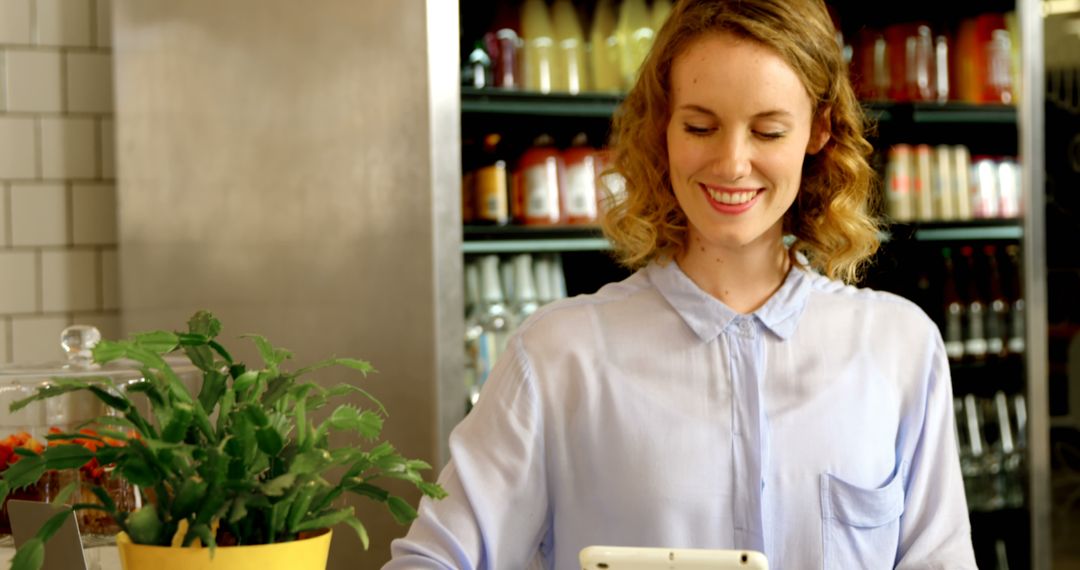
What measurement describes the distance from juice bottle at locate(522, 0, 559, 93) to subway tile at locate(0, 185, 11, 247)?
4.08 feet

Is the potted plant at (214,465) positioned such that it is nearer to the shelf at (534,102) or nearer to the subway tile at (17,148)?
the shelf at (534,102)

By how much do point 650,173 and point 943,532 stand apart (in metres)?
0.56

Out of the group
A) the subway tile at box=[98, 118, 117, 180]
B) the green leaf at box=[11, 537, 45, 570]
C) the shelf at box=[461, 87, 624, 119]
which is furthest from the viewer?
the subway tile at box=[98, 118, 117, 180]

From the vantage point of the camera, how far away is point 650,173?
172 cm

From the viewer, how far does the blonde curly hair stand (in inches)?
63.3

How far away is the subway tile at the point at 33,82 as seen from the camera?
3148 millimetres

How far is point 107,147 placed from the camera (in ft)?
10.7

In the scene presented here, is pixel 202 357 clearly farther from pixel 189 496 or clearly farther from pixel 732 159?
pixel 732 159

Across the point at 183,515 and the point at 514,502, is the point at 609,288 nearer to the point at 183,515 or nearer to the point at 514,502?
the point at 514,502

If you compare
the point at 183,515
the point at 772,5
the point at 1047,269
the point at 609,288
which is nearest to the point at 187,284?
the point at 609,288

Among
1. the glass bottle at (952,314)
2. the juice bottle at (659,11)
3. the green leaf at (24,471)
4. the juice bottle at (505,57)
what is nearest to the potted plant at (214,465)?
the green leaf at (24,471)

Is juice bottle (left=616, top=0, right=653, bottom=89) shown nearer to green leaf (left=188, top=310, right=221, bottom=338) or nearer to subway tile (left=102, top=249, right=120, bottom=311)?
subway tile (left=102, top=249, right=120, bottom=311)

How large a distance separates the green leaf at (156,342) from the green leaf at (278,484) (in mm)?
150

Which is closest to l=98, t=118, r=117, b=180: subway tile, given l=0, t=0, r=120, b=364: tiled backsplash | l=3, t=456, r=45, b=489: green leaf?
l=0, t=0, r=120, b=364: tiled backsplash
